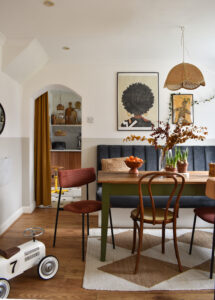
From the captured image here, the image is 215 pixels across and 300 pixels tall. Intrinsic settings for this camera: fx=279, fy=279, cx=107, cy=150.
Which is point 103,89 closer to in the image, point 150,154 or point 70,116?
point 150,154

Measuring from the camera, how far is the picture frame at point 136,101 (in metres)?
4.60

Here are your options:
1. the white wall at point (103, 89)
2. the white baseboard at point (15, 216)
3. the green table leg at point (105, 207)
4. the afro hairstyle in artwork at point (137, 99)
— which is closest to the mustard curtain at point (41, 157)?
the white baseboard at point (15, 216)

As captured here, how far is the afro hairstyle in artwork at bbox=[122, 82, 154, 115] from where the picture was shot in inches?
181

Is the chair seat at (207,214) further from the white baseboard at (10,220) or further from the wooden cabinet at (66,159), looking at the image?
the wooden cabinet at (66,159)

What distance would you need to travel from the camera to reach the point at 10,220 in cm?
394

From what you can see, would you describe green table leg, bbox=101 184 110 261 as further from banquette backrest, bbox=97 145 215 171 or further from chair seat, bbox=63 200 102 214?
banquette backrest, bbox=97 145 215 171

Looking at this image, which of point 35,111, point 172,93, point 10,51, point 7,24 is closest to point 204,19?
point 172,93

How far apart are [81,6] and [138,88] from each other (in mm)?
2031

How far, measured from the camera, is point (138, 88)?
460 cm

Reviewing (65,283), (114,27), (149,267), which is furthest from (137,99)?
(65,283)

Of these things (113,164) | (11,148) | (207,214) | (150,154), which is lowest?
(207,214)

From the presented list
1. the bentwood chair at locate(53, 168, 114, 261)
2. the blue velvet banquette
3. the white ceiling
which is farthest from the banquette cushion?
the white ceiling

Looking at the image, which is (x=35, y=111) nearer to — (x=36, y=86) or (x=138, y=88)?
(x=36, y=86)

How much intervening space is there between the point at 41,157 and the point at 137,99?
1957 mm
